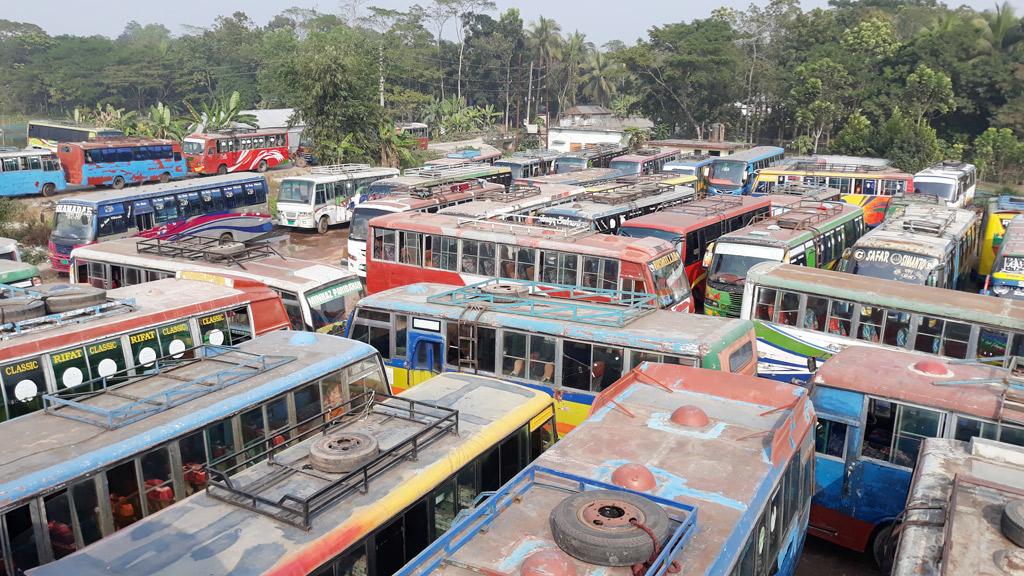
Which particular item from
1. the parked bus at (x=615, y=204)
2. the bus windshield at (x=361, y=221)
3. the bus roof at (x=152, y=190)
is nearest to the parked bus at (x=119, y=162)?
the bus roof at (x=152, y=190)

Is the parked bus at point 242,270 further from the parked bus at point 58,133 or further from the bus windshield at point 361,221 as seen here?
the parked bus at point 58,133

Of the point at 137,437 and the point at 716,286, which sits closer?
the point at 137,437

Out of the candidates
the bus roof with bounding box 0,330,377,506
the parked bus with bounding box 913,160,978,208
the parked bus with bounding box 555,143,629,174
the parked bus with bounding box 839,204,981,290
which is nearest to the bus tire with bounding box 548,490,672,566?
the bus roof with bounding box 0,330,377,506

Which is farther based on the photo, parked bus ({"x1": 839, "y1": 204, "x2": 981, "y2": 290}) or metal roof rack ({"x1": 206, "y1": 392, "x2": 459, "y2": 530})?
parked bus ({"x1": 839, "y1": 204, "x2": 981, "y2": 290})

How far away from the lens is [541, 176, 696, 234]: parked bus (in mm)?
22359

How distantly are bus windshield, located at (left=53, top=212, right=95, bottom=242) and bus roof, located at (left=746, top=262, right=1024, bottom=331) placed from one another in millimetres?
20716

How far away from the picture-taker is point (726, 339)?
11844 millimetres

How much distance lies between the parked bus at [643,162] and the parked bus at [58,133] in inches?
1275

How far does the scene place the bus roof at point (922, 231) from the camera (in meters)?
17.9

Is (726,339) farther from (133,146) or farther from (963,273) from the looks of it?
(133,146)

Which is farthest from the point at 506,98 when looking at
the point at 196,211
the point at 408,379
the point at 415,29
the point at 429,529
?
the point at 429,529

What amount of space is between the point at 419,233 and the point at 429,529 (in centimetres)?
1288

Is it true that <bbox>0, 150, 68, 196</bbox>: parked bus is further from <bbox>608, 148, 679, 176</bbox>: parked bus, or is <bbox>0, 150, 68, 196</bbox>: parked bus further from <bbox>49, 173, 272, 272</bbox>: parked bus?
<bbox>608, 148, 679, 176</bbox>: parked bus

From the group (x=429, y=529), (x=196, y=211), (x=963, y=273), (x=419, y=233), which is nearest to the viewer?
(x=429, y=529)
